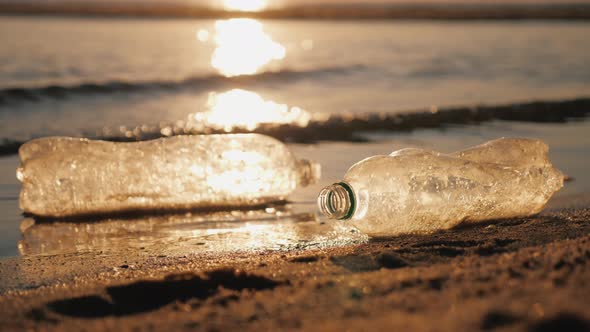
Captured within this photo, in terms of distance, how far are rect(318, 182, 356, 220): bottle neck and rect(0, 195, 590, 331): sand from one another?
15 centimetres

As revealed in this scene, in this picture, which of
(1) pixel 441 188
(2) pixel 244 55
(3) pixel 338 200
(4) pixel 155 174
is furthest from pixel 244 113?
(2) pixel 244 55

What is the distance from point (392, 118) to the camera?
711cm

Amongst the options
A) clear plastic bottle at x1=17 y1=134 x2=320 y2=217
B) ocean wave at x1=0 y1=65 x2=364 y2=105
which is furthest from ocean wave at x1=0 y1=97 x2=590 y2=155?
ocean wave at x1=0 y1=65 x2=364 y2=105

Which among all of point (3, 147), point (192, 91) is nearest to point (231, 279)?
point (3, 147)

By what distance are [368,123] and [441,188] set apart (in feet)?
12.1

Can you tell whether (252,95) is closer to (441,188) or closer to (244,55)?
(244,55)

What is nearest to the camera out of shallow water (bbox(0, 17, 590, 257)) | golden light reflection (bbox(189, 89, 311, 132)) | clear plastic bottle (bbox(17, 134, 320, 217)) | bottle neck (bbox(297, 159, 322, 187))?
shallow water (bbox(0, 17, 590, 257))

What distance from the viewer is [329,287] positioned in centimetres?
218

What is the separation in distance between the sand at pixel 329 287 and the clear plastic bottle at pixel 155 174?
796 mm

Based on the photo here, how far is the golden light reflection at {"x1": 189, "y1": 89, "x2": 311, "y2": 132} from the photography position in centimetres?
695

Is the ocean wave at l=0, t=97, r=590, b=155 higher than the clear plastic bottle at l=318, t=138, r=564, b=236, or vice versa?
the ocean wave at l=0, t=97, r=590, b=155

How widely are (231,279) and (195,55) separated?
37.3 ft

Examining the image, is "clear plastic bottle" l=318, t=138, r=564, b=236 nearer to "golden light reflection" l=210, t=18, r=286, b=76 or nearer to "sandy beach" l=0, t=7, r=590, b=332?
"sandy beach" l=0, t=7, r=590, b=332

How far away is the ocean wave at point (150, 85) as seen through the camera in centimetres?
788
